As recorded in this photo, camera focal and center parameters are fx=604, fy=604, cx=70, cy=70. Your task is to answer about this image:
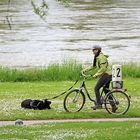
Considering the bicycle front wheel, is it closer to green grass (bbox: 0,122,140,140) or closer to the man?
the man

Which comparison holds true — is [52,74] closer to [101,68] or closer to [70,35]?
[101,68]

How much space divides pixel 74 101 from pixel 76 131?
3197mm

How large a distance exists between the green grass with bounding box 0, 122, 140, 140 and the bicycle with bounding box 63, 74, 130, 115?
1.38 meters

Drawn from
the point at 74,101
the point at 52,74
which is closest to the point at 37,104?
the point at 74,101

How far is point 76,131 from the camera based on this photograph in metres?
12.5

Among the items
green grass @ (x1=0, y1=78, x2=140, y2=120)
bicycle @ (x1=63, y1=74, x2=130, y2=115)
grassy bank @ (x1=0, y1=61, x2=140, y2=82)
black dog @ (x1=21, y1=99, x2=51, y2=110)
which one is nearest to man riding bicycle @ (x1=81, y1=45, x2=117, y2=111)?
bicycle @ (x1=63, y1=74, x2=130, y2=115)

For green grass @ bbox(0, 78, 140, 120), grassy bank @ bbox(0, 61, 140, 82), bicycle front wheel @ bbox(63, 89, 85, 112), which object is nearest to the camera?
green grass @ bbox(0, 78, 140, 120)

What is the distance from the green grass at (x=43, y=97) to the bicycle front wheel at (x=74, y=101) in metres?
0.16

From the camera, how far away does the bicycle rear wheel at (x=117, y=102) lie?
15219 millimetres

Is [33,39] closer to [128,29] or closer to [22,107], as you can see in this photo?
[128,29]

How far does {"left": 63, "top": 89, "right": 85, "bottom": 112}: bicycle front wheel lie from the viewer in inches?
616

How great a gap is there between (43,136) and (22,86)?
10.7 metres

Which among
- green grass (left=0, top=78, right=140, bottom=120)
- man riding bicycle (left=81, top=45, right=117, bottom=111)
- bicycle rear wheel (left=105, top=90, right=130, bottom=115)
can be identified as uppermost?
man riding bicycle (left=81, top=45, right=117, bottom=111)

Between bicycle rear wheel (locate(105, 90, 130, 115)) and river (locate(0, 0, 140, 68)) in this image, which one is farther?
river (locate(0, 0, 140, 68))
